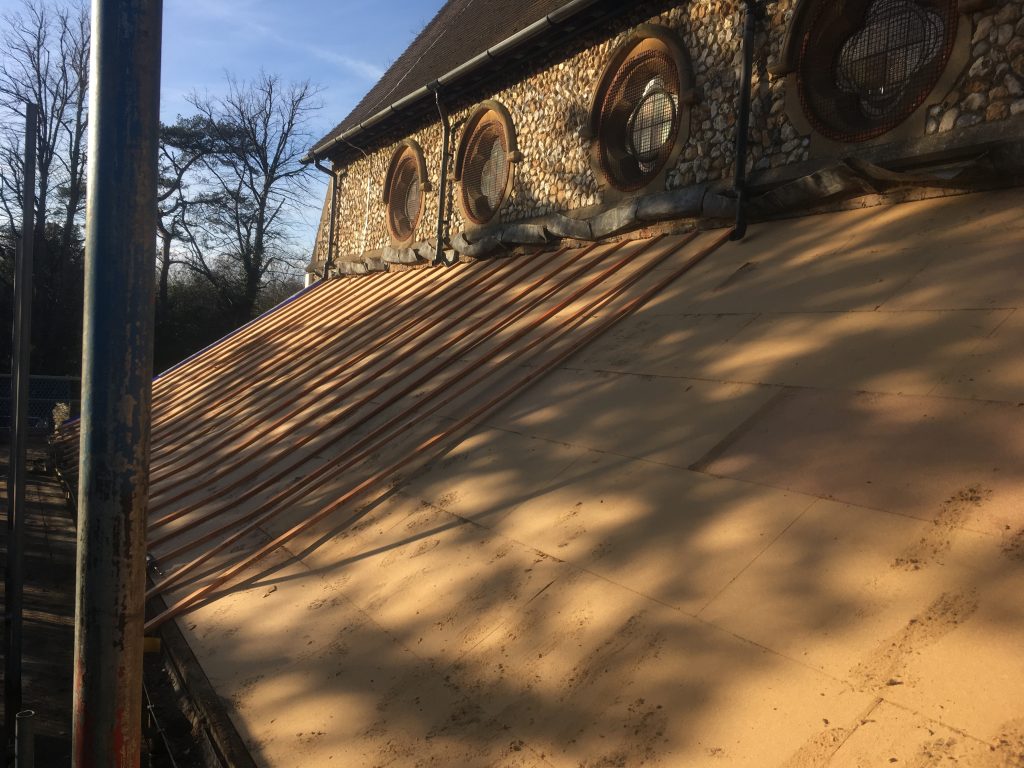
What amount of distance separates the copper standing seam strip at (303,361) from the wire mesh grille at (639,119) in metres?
2.36

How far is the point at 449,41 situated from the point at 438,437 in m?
9.68

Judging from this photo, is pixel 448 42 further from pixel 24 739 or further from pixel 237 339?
pixel 24 739

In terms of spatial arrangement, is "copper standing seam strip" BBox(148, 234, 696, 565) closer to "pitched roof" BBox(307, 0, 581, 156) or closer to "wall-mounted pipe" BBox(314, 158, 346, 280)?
"pitched roof" BBox(307, 0, 581, 156)

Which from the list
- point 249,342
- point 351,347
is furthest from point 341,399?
point 249,342

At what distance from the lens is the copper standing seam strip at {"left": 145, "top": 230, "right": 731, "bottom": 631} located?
154 inches

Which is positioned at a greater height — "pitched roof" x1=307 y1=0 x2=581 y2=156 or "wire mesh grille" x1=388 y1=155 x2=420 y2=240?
"pitched roof" x1=307 y1=0 x2=581 y2=156

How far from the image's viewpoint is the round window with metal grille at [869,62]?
5055 millimetres

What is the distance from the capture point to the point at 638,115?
24.9 feet

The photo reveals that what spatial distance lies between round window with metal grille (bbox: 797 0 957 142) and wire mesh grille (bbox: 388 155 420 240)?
7.18 meters

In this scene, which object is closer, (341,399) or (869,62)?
(869,62)

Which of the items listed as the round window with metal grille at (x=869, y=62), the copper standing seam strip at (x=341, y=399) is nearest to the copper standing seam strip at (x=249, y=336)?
the copper standing seam strip at (x=341, y=399)

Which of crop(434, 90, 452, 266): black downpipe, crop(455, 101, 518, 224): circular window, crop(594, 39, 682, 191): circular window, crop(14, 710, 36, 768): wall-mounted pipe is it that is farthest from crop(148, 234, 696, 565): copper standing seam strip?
crop(434, 90, 452, 266): black downpipe

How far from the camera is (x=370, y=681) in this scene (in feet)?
9.05

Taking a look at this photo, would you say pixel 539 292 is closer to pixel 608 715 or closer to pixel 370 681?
pixel 370 681
